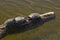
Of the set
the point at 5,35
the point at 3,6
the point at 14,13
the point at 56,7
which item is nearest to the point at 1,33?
the point at 5,35

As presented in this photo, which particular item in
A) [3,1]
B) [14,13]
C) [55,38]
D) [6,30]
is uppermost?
[3,1]

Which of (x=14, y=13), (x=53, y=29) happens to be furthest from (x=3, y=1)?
(x=53, y=29)

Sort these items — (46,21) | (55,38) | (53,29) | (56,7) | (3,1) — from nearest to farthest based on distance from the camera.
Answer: (55,38) < (53,29) < (46,21) < (56,7) < (3,1)

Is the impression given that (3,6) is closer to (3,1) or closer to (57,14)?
(3,1)

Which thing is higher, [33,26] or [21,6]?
[21,6]

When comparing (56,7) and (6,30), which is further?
(56,7)

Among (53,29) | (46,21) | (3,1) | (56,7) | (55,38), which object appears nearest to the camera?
(55,38)
